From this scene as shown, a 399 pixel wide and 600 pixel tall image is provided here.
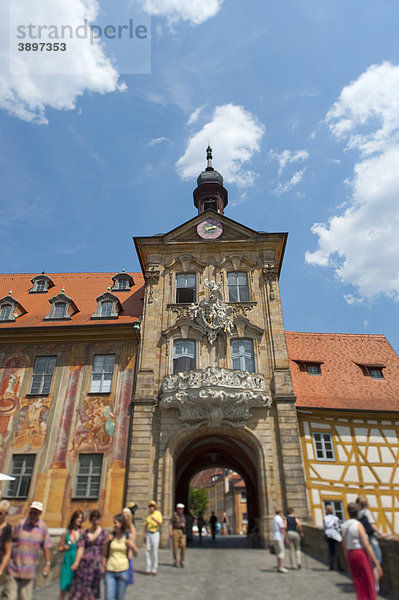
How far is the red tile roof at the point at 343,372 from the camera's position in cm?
1925

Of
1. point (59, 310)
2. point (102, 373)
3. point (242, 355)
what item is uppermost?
point (59, 310)

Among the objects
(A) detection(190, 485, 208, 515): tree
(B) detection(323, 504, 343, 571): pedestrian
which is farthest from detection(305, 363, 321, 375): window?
(A) detection(190, 485, 208, 515): tree

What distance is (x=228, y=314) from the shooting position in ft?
65.5

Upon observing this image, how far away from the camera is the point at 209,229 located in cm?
2331

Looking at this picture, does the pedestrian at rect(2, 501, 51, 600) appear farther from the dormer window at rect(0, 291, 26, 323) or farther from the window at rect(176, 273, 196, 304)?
the dormer window at rect(0, 291, 26, 323)

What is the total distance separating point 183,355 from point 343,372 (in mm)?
8941

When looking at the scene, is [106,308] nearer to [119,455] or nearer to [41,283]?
[41,283]

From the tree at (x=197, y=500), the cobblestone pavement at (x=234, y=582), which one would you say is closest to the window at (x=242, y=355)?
the cobblestone pavement at (x=234, y=582)

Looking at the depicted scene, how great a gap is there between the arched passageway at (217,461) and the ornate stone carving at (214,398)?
8.35ft

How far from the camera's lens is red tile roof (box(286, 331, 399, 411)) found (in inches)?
758

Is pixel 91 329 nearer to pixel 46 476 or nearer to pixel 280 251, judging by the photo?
pixel 46 476

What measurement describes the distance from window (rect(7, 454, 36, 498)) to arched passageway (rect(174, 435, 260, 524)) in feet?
21.0

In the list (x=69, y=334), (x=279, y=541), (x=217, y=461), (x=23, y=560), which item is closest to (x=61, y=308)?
(x=69, y=334)

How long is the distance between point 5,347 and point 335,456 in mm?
16283
